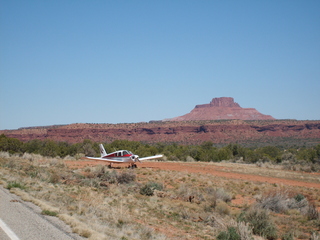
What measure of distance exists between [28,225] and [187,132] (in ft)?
394

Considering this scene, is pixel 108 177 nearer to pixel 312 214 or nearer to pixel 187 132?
pixel 312 214

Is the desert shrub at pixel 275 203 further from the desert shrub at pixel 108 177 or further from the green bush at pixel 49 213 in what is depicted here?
the green bush at pixel 49 213

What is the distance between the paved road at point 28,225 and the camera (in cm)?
775

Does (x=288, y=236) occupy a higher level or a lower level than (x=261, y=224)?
lower

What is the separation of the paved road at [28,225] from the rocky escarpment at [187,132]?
100003mm

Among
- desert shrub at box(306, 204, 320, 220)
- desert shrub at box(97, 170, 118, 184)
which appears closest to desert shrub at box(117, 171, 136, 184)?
desert shrub at box(97, 170, 118, 184)

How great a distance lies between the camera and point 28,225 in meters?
8.59

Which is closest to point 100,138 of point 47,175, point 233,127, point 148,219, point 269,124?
point 233,127

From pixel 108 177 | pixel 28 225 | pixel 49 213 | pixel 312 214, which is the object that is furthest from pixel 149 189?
pixel 28 225

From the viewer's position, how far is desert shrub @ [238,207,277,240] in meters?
12.1

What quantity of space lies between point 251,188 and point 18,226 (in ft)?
57.9

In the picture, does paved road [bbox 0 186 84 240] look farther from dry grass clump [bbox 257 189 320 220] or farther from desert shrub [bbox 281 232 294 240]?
dry grass clump [bbox 257 189 320 220]

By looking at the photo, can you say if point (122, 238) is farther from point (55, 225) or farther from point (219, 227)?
point (219, 227)

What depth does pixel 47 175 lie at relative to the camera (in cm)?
2195
